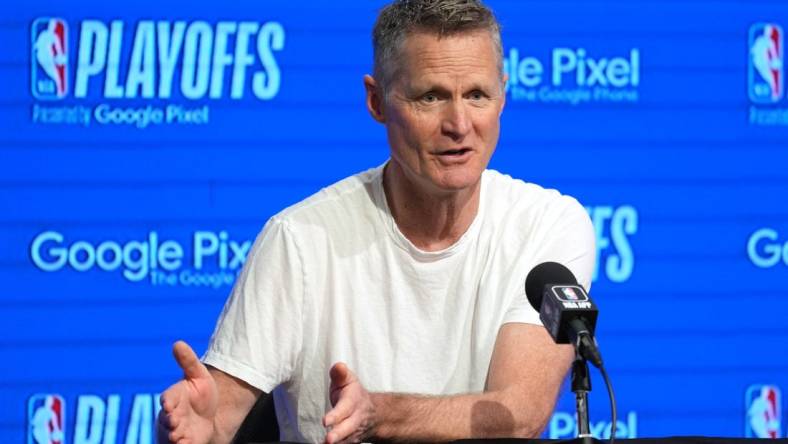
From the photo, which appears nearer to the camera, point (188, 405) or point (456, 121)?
point (188, 405)

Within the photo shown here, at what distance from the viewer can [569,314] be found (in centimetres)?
171

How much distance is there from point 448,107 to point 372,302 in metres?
0.44

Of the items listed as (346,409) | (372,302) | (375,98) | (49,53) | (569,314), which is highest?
(49,53)

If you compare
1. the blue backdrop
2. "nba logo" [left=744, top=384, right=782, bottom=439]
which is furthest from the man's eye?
"nba logo" [left=744, top=384, right=782, bottom=439]

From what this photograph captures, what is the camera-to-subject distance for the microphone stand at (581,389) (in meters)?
1.69

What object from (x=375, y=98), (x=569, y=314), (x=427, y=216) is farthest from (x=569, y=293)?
(x=375, y=98)

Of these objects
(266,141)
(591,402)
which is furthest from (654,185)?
(266,141)

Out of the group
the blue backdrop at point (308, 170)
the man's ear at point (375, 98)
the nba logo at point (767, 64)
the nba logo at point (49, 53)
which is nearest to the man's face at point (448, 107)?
the man's ear at point (375, 98)

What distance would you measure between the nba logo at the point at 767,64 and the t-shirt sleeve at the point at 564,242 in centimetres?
135

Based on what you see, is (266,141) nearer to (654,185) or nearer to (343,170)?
(343,170)

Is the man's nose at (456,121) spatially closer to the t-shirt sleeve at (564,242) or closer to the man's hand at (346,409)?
the t-shirt sleeve at (564,242)

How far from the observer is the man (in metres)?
2.41

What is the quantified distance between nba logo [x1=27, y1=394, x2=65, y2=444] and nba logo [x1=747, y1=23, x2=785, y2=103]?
2321mm

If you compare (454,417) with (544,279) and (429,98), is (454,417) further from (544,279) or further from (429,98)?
(429,98)
